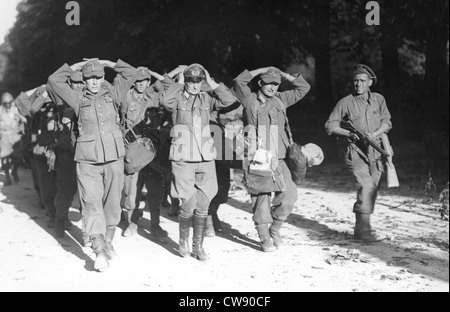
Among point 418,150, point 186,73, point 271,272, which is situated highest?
point 186,73

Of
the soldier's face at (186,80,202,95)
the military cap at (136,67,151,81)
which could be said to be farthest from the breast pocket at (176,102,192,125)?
the military cap at (136,67,151,81)

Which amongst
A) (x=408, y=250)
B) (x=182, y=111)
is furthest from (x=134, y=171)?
(x=408, y=250)

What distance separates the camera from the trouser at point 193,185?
691 centimetres

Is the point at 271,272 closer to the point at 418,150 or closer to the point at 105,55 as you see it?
the point at 418,150

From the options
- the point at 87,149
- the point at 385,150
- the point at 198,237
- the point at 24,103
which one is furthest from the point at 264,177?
the point at 24,103

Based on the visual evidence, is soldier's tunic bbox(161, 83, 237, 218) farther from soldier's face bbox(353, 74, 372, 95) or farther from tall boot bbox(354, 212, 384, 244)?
tall boot bbox(354, 212, 384, 244)

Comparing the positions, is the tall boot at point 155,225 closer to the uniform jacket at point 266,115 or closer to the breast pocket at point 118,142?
the breast pocket at point 118,142

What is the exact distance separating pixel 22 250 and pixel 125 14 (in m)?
8.39

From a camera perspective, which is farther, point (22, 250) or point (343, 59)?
point (343, 59)

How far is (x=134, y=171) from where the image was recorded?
7.39 m

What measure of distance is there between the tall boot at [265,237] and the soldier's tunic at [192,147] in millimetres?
707

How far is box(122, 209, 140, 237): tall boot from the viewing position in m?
8.18

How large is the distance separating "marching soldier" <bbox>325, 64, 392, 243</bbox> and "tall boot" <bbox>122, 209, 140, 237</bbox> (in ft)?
9.18

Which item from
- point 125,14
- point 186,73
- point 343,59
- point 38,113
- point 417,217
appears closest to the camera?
point 186,73
